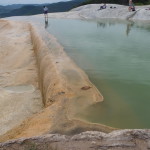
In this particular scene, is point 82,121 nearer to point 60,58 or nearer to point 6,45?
point 60,58

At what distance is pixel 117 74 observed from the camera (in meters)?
8.84

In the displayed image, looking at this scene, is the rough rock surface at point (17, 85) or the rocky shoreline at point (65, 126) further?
the rough rock surface at point (17, 85)

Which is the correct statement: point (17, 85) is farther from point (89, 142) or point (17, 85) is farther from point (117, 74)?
point (89, 142)

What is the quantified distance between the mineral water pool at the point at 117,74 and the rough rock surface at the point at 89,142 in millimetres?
1039

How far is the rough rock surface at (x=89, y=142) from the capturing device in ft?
13.4

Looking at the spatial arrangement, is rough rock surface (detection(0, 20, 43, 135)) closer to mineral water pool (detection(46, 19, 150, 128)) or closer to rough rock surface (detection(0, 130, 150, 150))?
mineral water pool (detection(46, 19, 150, 128))

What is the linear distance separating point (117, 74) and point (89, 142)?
4865mm

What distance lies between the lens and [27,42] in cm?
1609

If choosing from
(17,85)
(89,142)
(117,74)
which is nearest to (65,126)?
(89,142)

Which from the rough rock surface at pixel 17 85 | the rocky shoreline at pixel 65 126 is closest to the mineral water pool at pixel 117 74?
the rocky shoreline at pixel 65 126

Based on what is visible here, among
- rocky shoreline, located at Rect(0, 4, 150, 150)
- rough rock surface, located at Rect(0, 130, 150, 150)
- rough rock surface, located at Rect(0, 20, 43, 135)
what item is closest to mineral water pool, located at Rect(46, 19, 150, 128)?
rocky shoreline, located at Rect(0, 4, 150, 150)

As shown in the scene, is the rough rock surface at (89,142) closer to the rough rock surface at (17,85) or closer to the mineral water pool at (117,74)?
Result: the mineral water pool at (117,74)

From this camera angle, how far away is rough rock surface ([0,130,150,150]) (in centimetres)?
408

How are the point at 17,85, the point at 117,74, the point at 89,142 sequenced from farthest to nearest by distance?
the point at 17,85
the point at 117,74
the point at 89,142
